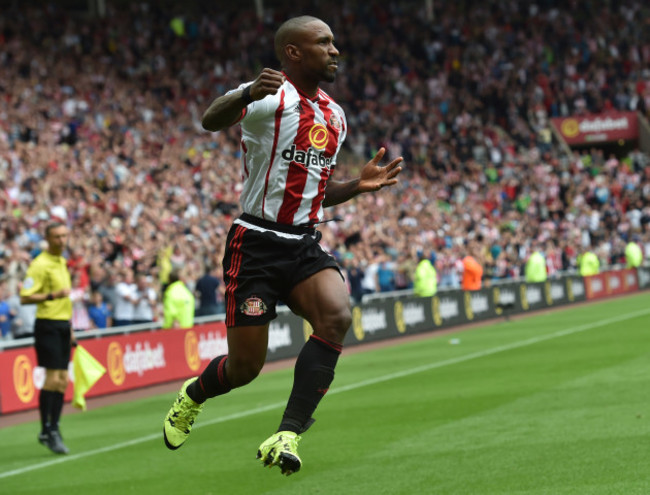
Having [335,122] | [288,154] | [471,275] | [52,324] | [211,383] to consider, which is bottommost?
[471,275]

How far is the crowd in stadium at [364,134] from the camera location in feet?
70.6

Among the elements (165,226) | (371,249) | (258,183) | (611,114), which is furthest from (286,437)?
(611,114)

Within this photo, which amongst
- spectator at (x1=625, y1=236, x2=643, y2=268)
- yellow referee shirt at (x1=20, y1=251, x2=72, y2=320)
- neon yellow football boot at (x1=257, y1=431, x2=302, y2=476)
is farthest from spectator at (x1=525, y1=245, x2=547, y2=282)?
neon yellow football boot at (x1=257, y1=431, x2=302, y2=476)

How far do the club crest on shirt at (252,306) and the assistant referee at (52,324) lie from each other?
592cm

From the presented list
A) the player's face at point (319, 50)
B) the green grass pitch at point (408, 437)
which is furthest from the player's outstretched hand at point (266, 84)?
the green grass pitch at point (408, 437)

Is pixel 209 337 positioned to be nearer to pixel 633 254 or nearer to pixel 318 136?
pixel 318 136

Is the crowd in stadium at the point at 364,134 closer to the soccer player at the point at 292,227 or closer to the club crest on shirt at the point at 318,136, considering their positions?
the soccer player at the point at 292,227

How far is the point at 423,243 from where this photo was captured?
30.5m

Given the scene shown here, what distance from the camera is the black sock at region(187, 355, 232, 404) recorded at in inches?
246

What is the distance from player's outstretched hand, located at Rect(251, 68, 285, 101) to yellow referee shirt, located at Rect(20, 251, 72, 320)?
6787 millimetres

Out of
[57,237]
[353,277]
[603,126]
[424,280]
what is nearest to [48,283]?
[57,237]

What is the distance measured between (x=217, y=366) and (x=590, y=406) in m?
5.90

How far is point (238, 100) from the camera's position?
5.53 metres

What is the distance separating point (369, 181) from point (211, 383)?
1.47m
